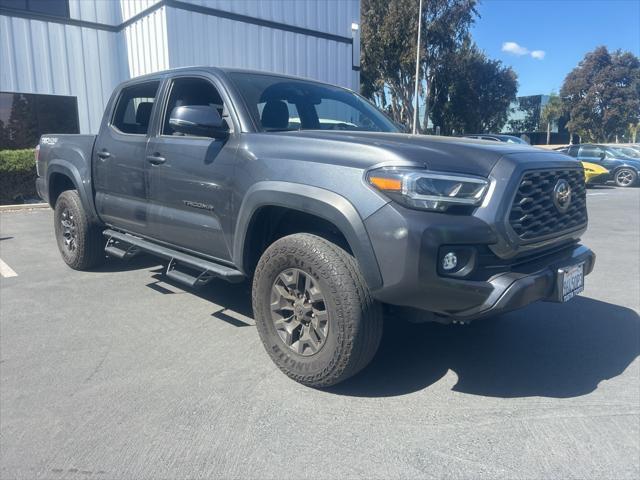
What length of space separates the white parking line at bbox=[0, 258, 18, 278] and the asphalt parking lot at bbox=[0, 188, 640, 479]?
97cm

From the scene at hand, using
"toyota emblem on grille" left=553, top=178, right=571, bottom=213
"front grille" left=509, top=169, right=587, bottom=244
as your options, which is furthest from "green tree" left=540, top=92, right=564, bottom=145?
"toyota emblem on grille" left=553, top=178, right=571, bottom=213

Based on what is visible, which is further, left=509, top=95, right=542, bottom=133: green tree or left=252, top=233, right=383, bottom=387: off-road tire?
left=509, top=95, right=542, bottom=133: green tree

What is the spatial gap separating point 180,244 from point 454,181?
233 cm

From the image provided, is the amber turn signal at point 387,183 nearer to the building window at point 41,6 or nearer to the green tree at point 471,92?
the building window at point 41,6

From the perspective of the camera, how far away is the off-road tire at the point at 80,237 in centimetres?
538

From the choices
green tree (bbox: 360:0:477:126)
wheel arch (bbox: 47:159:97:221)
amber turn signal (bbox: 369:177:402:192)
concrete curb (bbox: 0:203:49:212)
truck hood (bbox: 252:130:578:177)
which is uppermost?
green tree (bbox: 360:0:477:126)

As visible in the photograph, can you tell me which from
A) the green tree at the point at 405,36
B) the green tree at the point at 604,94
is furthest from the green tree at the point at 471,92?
the green tree at the point at 604,94

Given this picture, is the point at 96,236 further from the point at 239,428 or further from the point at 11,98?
the point at 11,98

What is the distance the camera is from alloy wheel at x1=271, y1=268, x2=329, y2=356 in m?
3.00

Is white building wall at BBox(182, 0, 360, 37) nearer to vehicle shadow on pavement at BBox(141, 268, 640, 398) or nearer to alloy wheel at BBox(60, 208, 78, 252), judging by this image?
alloy wheel at BBox(60, 208, 78, 252)

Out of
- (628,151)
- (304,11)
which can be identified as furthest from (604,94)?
(304,11)

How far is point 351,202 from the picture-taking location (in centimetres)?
274

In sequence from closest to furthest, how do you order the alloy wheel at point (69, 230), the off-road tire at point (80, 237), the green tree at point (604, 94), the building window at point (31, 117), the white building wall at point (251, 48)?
the off-road tire at point (80, 237) < the alloy wheel at point (69, 230) < the white building wall at point (251, 48) < the building window at point (31, 117) < the green tree at point (604, 94)

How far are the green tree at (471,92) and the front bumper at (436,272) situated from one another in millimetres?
29810
